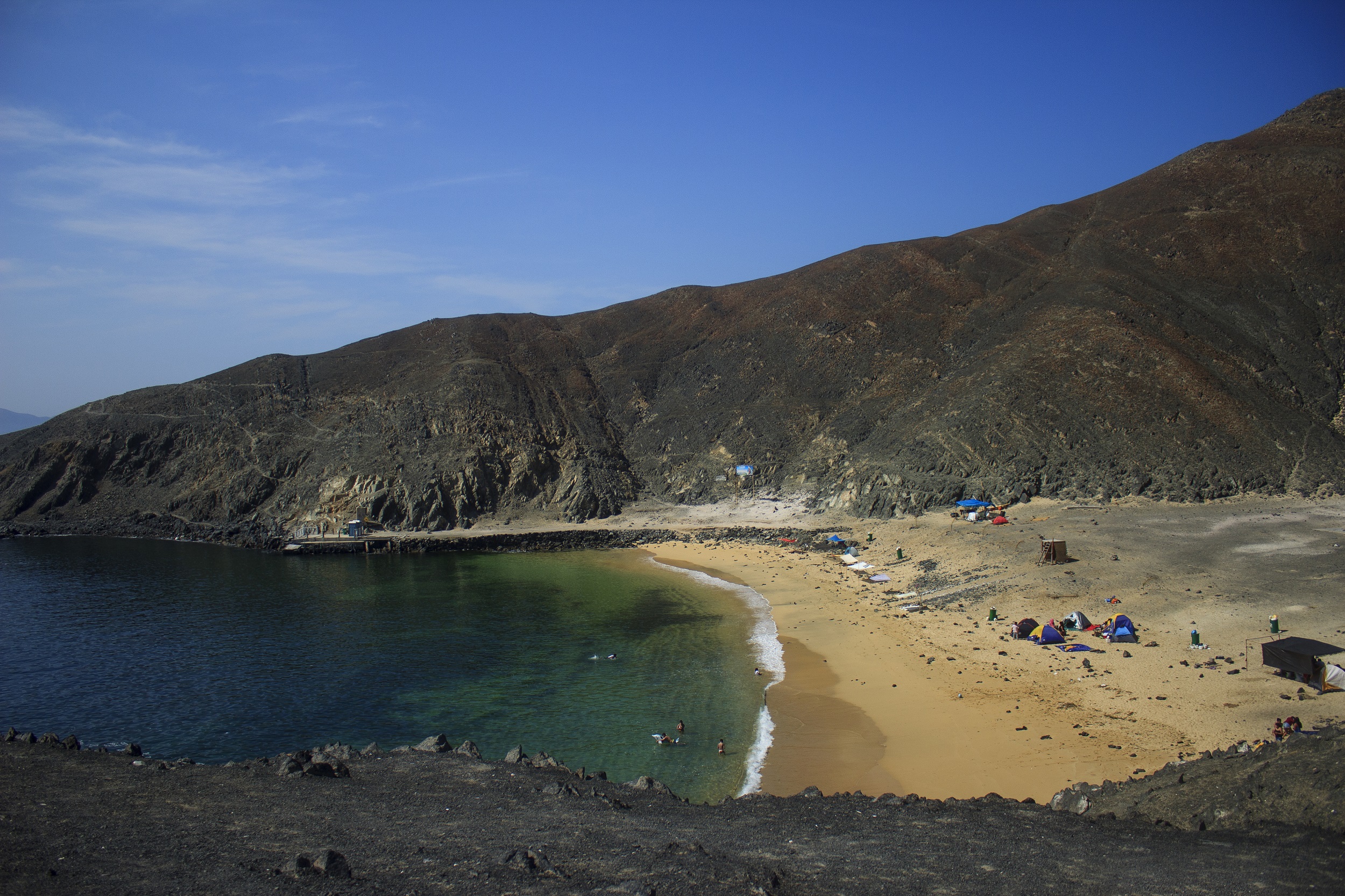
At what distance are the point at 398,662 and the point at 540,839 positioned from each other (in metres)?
19.7

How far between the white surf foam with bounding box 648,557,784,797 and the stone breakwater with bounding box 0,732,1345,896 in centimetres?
362

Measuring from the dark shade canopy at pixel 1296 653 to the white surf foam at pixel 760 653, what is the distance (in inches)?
585

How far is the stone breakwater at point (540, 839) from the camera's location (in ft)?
35.6

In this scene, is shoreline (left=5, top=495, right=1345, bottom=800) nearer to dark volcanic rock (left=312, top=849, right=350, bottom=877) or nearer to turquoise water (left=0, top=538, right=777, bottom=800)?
turquoise water (left=0, top=538, right=777, bottom=800)

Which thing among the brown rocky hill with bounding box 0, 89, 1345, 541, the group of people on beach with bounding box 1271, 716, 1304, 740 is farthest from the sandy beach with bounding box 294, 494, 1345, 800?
the brown rocky hill with bounding box 0, 89, 1345, 541

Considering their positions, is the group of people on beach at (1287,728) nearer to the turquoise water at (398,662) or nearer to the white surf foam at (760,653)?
the white surf foam at (760,653)

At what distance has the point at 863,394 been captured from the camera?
2638 inches

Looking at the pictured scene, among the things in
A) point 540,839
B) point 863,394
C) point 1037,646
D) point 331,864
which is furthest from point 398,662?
point 863,394

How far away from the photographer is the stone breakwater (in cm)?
1084

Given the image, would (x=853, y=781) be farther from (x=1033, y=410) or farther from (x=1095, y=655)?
(x=1033, y=410)

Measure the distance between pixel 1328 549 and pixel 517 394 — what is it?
63.5m

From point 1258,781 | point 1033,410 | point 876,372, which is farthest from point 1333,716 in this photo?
point 876,372

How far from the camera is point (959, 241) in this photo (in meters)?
79.5

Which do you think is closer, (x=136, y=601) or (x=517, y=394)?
(x=136, y=601)
